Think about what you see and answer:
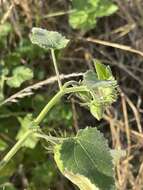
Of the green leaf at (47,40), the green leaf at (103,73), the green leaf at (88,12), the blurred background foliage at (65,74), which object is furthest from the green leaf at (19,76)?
the green leaf at (103,73)

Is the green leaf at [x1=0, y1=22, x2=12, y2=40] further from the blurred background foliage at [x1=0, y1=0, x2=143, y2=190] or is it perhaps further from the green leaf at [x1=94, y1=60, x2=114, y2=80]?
the green leaf at [x1=94, y1=60, x2=114, y2=80]

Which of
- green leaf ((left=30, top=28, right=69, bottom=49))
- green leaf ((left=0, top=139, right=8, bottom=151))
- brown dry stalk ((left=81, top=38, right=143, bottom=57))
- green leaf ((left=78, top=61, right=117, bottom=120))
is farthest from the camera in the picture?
brown dry stalk ((left=81, top=38, right=143, bottom=57))

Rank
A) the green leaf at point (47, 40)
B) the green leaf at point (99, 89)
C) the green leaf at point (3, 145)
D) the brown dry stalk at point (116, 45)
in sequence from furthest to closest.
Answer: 1. the brown dry stalk at point (116, 45)
2. the green leaf at point (3, 145)
3. the green leaf at point (47, 40)
4. the green leaf at point (99, 89)

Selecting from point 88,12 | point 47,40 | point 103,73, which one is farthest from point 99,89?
point 88,12

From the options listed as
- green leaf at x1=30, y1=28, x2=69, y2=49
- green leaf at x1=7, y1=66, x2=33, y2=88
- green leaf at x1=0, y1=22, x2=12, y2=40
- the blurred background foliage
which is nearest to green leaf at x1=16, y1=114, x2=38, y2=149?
the blurred background foliage

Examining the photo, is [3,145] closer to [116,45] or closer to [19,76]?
[19,76]

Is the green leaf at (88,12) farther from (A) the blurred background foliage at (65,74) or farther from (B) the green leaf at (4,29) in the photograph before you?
(B) the green leaf at (4,29)

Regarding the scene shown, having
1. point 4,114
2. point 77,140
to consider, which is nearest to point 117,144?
point 4,114

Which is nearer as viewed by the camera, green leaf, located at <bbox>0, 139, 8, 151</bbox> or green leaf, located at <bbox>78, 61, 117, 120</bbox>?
green leaf, located at <bbox>78, 61, 117, 120</bbox>
